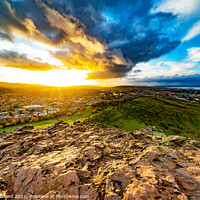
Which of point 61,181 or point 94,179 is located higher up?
point 61,181

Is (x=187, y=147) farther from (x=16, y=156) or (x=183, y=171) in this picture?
(x=16, y=156)

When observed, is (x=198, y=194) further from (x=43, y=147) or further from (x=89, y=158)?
(x=43, y=147)

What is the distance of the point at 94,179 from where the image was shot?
827 cm

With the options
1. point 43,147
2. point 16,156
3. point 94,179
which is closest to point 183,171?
point 94,179

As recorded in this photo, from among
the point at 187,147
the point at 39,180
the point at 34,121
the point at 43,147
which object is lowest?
the point at 34,121

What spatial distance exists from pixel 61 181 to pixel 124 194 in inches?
207

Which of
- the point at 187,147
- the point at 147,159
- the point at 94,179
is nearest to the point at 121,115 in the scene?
the point at 187,147

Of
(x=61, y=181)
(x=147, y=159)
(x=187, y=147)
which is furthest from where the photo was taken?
(x=187, y=147)

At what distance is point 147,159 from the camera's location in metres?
10.2

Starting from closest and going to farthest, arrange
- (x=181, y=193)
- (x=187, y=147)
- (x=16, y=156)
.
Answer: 1. (x=181, y=193)
2. (x=16, y=156)
3. (x=187, y=147)

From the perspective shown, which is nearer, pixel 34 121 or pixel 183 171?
pixel 183 171

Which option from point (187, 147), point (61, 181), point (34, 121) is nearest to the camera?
point (61, 181)

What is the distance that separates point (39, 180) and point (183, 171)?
13.5 meters

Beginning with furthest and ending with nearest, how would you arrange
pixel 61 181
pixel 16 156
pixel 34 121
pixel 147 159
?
pixel 34 121 → pixel 16 156 → pixel 147 159 → pixel 61 181
